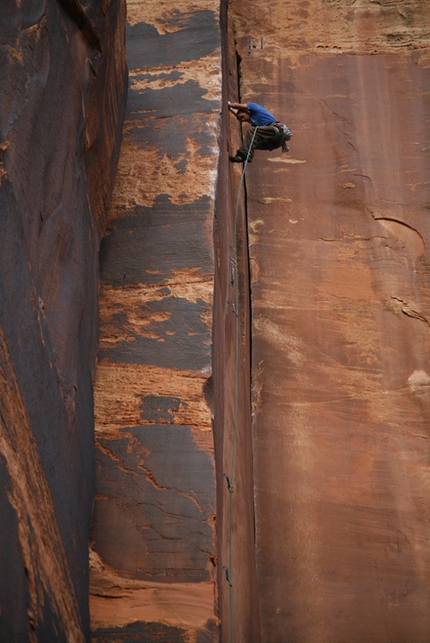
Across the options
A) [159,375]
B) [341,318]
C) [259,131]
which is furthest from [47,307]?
[259,131]

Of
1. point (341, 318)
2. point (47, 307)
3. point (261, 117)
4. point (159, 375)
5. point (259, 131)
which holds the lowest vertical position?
point (159, 375)

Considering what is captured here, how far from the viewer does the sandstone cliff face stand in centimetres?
369

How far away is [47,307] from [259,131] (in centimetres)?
345

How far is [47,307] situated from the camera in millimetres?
4301

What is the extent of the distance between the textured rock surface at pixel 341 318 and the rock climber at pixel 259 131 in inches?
16.4

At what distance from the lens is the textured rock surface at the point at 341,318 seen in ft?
19.7

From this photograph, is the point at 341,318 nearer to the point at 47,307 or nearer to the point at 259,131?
the point at 259,131

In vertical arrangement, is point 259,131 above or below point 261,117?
below

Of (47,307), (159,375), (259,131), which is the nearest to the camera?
(47,307)

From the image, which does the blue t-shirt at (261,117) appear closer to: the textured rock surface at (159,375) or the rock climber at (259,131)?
the rock climber at (259,131)

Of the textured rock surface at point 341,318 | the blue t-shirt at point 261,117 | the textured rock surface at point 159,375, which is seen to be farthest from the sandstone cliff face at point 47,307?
the blue t-shirt at point 261,117

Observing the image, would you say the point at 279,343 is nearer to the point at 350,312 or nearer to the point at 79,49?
the point at 350,312

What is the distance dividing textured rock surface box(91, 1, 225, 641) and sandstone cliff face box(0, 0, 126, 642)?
16 centimetres

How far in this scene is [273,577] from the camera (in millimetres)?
6000
